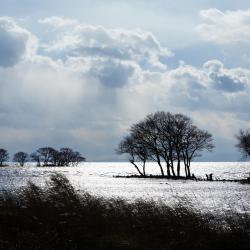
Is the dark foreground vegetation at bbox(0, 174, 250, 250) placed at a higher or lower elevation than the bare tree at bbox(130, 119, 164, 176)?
lower

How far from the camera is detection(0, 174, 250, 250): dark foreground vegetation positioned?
14664mm

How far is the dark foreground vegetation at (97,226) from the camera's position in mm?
14664

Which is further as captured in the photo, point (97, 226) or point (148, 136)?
point (148, 136)

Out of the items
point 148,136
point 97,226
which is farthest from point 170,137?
point 97,226

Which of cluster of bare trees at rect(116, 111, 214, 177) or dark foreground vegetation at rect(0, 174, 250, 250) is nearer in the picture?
dark foreground vegetation at rect(0, 174, 250, 250)

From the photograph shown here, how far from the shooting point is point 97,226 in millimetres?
16859

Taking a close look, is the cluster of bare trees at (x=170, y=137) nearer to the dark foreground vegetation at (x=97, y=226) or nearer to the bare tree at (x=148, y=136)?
the bare tree at (x=148, y=136)

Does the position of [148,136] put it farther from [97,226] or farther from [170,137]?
[97,226]

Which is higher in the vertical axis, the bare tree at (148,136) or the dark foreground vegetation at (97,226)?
the bare tree at (148,136)

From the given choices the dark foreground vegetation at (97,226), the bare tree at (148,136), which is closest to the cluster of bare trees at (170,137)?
the bare tree at (148,136)

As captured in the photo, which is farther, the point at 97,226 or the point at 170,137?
the point at 170,137

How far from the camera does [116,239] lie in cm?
1529

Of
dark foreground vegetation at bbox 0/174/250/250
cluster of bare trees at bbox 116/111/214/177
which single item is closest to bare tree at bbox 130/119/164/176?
cluster of bare trees at bbox 116/111/214/177

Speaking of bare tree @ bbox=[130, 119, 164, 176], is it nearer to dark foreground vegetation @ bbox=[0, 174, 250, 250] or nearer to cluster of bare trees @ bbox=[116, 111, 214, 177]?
cluster of bare trees @ bbox=[116, 111, 214, 177]
